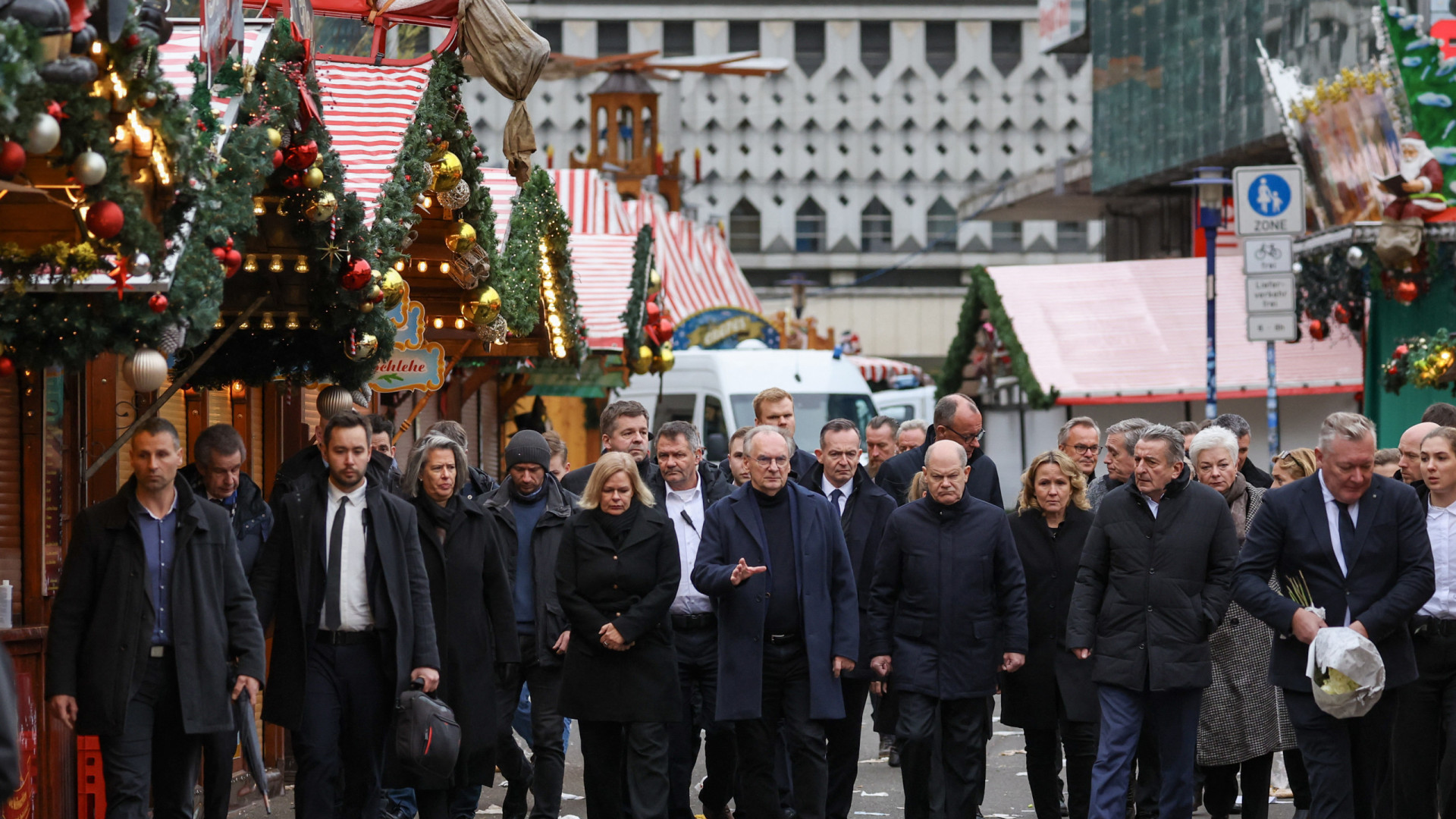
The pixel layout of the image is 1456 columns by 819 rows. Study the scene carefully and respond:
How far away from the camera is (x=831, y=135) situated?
236 ft

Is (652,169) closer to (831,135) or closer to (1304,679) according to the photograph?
(831,135)

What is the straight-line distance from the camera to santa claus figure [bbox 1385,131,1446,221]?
21078mm

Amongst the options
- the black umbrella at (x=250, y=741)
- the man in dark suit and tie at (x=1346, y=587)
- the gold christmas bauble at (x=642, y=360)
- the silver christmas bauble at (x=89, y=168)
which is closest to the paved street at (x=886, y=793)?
the black umbrella at (x=250, y=741)

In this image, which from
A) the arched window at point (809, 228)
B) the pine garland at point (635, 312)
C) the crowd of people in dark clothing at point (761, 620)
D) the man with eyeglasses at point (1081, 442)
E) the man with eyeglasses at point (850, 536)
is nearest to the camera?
the crowd of people in dark clothing at point (761, 620)

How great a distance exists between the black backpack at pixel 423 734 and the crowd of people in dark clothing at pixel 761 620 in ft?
0.46

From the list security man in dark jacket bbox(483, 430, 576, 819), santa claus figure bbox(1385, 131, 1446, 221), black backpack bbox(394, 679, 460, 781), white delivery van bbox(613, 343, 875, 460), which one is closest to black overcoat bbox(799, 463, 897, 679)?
security man in dark jacket bbox(483, 430, 576, 819)

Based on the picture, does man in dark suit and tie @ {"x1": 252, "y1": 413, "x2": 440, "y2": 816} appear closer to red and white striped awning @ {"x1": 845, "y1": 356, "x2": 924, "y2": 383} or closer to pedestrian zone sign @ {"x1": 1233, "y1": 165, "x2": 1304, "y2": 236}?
pedestrian zone sign @ {"x1": 1233, "y1": 165, "x2": 1304, "y2": 236}

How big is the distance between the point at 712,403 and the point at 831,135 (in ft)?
150

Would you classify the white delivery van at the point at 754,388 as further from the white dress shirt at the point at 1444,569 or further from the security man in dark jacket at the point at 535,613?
the white dress shirt at the point at 1444,569

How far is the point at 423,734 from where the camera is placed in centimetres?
850

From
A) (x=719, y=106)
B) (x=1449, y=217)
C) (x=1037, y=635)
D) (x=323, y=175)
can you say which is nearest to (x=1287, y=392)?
(x=1449, y=217)

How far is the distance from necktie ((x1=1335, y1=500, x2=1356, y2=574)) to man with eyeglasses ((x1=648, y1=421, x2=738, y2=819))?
287cm

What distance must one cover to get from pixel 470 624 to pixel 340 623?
104cm

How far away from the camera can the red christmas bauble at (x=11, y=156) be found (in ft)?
17.0
